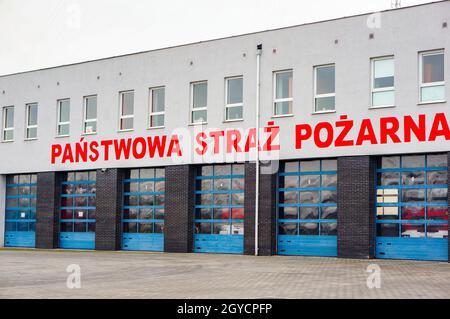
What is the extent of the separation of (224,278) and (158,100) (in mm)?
13884

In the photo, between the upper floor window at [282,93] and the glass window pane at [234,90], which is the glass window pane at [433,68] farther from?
the glass window pane at [234,90]

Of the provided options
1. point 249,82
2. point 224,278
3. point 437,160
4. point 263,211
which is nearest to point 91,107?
point 249,82

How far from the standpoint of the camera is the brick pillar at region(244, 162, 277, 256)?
987 inches

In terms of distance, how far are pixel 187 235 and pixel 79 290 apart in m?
13.8

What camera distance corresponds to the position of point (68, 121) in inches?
1241

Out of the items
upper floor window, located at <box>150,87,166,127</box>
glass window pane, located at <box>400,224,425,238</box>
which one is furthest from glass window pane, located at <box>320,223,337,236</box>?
upper floor window, located at <box>150,87,166,127</box>

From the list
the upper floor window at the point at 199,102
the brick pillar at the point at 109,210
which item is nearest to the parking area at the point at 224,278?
the brick pillar at the point at 109,210

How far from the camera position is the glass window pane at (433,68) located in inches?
878

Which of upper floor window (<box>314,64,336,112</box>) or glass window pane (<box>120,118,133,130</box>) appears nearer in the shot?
upper floor window (<box>314,64,336,112</box>)

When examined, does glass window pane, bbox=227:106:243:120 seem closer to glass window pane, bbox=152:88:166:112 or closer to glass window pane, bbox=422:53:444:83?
glass window pane, bbox=152:88:166:112

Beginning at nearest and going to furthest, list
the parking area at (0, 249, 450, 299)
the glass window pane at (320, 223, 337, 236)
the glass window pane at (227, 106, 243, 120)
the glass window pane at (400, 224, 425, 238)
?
the parking area at (0, 249, 450, 299) < the glass window pane at (400, 224, 425, 238) < the glass window pane at (320, 223, 337, 236) < the glass window pane at (227, 106, 243, 120)

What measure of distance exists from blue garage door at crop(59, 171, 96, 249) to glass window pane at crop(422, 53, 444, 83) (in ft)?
46.5

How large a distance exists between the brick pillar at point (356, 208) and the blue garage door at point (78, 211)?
36.8 ft

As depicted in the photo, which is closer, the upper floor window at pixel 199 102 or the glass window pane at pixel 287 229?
the glass window pane at pixel 287 229
